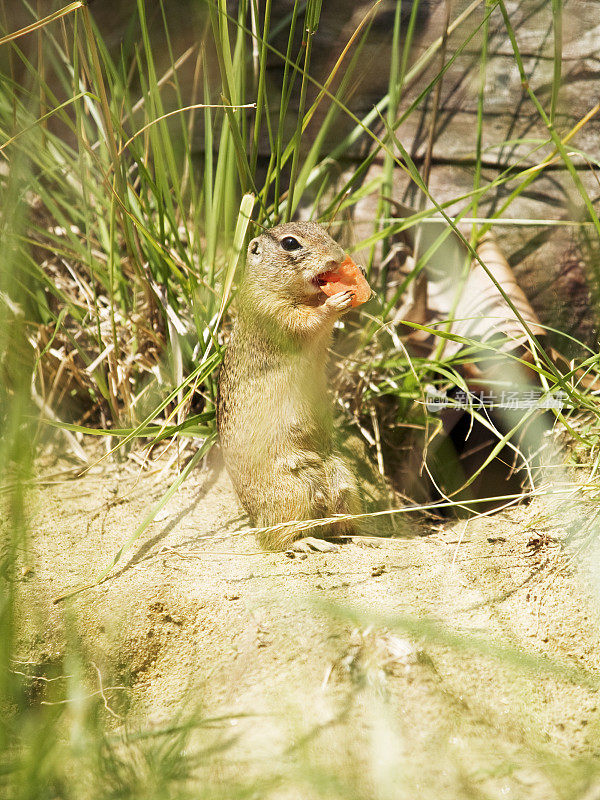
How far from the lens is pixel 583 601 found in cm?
213

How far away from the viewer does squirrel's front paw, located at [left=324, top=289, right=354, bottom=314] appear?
2559 mm

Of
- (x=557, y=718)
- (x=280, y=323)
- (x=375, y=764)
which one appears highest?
(x=280, y=323)

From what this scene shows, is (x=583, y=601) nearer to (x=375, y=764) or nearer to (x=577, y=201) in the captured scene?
(x=375, y=764)

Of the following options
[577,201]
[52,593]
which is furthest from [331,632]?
[577,201]

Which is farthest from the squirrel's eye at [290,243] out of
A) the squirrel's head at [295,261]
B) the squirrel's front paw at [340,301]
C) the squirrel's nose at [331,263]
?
the squirrel's front paw at [340,301]

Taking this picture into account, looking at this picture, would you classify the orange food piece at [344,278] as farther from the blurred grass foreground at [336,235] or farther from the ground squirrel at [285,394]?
the blurred grass foreground at [336,235]

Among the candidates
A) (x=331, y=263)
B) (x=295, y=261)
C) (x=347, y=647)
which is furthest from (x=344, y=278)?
(x=347, y=647)

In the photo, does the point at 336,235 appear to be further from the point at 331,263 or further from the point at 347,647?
the point at 347,647

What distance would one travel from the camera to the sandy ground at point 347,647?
5.20 ft

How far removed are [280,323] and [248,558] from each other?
0.92m

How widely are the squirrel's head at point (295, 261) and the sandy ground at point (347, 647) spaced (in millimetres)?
983

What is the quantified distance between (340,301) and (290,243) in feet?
1.19

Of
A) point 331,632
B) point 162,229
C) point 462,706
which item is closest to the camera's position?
point 462,706

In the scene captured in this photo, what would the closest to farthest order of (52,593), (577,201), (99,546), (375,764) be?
1. (375,764)
2. (52,593)
3. (99,546)
4. (577,201)
